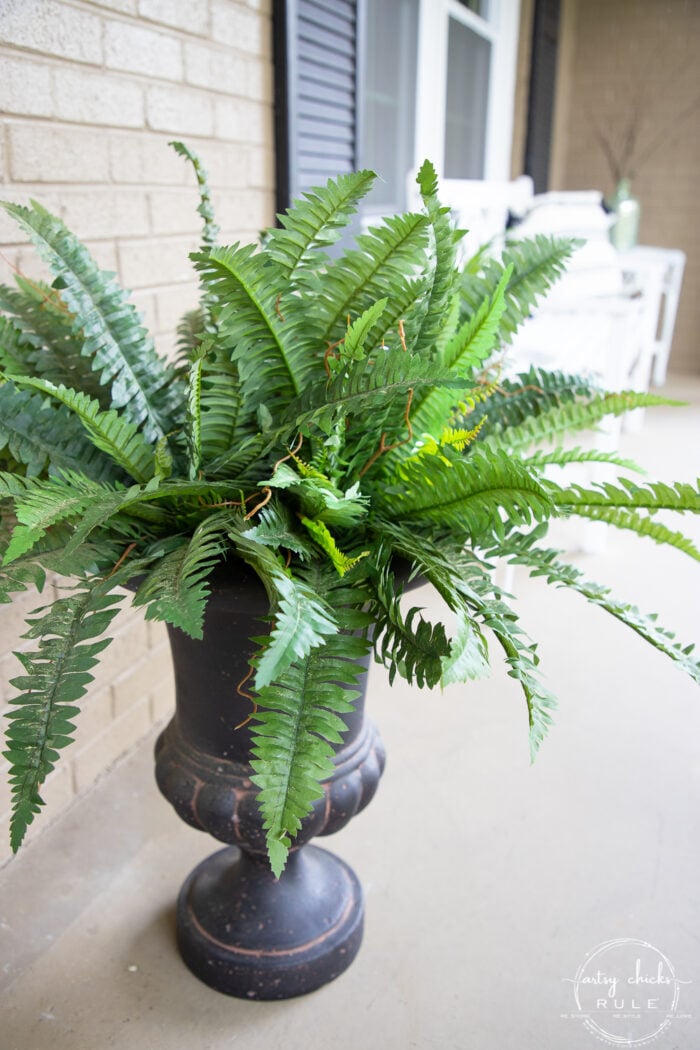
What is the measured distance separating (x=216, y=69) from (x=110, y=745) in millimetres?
1254

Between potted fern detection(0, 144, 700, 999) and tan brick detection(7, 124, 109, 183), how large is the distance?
1.13 feet

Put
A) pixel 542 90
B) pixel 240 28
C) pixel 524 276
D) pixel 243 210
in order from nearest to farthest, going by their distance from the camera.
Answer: pixel 524 276
pixel 240 28
pixel 243 210
pixel 542 90

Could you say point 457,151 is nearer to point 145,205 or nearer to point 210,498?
point 145,205

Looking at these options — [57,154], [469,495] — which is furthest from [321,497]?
[57,154]

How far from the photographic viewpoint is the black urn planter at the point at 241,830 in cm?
92

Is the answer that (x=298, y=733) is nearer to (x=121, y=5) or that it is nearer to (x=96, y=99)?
(x=96, y=99)

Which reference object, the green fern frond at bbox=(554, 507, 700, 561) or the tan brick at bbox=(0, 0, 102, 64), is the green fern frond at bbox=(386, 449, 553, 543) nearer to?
the green fern frond at bbox=(554, 507, 700, 561)

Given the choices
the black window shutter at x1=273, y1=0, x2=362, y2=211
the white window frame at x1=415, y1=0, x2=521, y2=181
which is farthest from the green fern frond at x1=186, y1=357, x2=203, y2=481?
the white window frame at x1=415, y1=0, x2=521, y2=181

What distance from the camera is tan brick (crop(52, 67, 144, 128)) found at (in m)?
1.19

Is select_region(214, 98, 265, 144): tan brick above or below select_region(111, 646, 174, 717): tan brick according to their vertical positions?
above

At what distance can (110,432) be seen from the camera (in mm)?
769

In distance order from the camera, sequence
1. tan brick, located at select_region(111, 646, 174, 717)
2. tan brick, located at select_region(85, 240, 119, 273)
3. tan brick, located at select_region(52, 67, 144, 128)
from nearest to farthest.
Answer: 1. tan brick, located at select_region(52, 67, 144, 128)
2. tan brick, located at select_region(85, 240, 119, 273)
3. tan brick, located at select_region(111, 646, 174, 717)

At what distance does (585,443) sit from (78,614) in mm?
2908

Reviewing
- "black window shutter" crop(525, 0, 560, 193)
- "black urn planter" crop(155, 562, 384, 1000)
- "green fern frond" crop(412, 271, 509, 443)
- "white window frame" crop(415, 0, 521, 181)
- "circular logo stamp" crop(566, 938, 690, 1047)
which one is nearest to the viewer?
"green fern frond" crop(412, 271, 509, 443)
